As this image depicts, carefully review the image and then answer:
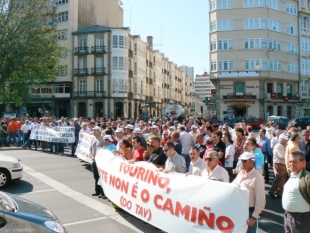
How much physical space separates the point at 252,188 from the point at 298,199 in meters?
0.81

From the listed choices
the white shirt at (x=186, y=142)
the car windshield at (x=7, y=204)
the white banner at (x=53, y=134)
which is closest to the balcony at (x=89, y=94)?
the white banner at (x=53, y=134)

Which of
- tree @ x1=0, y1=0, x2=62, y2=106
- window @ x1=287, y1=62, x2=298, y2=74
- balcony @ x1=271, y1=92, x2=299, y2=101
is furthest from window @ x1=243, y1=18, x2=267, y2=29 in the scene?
tree @ x1=0, y1=0, x2=62, y2=106

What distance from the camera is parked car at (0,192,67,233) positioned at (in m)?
4.14

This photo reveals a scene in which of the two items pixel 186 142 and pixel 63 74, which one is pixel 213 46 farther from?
pixel 186 142

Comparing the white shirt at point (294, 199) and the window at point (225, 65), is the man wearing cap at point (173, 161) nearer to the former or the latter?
the white shirt at point (294, 199)

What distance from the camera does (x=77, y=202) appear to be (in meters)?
8.70

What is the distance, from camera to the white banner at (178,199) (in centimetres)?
500

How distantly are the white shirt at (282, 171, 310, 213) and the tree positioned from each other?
27.5 metres

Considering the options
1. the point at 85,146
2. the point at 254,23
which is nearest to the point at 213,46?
the point at 254,23

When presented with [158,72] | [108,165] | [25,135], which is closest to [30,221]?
[108,165]

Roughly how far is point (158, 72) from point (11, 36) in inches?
2379

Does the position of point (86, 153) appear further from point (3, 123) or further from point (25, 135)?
point (3, 123)

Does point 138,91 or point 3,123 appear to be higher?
point 138,91

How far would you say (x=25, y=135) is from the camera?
21.2 metres
